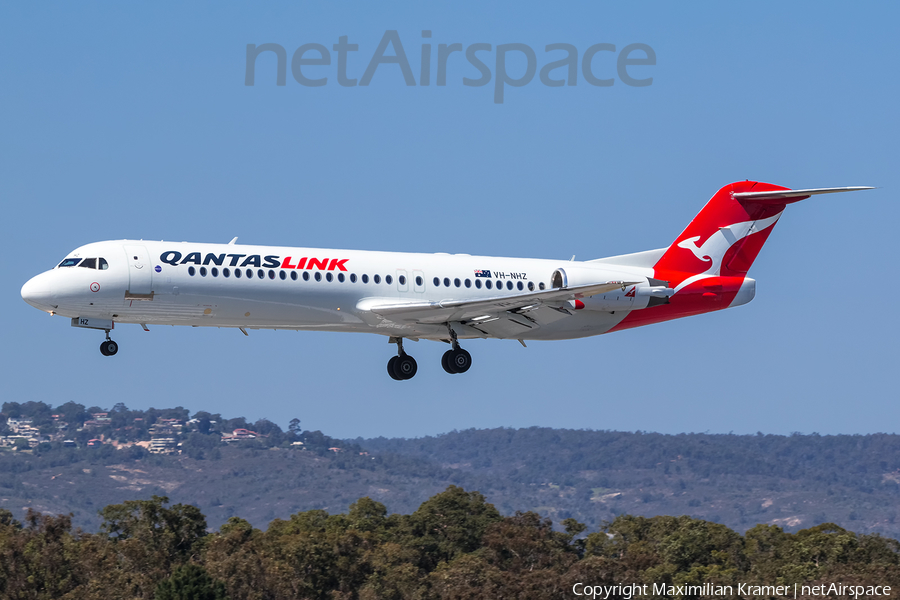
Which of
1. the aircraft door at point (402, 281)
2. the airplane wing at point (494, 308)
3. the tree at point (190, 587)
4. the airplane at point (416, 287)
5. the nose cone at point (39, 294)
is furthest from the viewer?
the tree at point (190, 587)

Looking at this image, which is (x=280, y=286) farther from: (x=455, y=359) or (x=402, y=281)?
(x=455, y=359)

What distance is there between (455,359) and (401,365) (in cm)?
222

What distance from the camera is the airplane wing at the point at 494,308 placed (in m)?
38.8

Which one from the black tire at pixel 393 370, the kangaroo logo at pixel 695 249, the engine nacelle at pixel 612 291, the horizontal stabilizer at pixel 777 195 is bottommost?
the black tire at pixel 393 370

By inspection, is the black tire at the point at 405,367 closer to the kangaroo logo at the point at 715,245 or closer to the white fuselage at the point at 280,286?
the white fuselage at the point at 280,286

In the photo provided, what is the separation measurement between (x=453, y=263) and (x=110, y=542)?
46302 millimetres

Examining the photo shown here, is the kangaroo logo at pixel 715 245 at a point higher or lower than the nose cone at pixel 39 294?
higher

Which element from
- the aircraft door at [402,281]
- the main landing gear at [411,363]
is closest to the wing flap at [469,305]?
the aircraft door at [402,281]

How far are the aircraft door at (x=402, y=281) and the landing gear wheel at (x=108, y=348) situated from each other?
29.6 feet

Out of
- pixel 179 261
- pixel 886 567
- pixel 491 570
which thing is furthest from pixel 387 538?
pixel 179 261

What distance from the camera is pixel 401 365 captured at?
43.1 meters

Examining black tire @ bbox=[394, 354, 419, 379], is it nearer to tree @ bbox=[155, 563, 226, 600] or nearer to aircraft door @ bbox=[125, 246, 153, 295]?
aircraft door @ bbox=[125, 246, 153, 295]

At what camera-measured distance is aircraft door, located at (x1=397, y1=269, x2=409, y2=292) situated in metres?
40.2

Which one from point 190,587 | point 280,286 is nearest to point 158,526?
point 190,587
